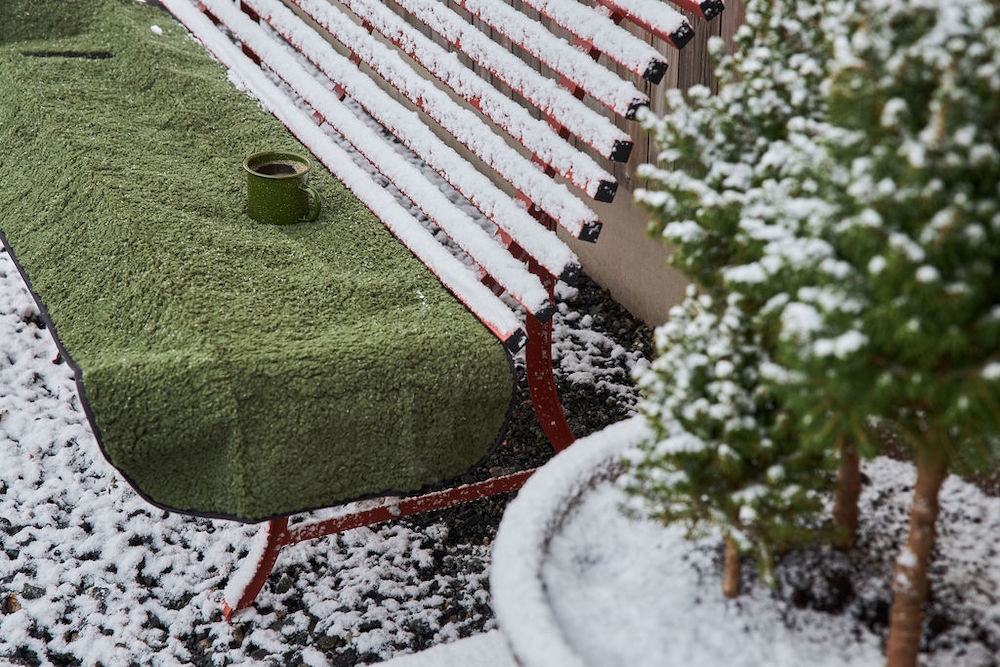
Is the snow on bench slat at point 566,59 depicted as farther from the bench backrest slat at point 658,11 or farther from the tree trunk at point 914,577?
the tree trunk at point 914,577

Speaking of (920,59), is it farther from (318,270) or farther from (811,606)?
(318,270)

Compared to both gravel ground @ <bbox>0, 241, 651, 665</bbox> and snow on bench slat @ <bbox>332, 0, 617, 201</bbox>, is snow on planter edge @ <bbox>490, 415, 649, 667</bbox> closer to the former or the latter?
snow on bench slat @ <bbox>332, 0, 617, 201</bbox>

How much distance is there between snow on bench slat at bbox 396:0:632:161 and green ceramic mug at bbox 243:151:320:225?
0.51 metres

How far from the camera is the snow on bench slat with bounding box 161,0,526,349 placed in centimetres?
230

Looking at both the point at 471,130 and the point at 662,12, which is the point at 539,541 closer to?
the point at 662,12

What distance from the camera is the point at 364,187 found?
2.85 meters

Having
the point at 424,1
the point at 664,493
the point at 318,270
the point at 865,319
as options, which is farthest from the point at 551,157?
the point at 865,319

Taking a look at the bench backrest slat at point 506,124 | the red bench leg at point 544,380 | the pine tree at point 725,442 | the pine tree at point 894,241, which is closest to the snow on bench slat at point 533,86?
the bench backrest slat at point 506,124

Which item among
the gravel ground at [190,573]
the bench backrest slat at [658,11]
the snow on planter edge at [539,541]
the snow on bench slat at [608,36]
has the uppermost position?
the bench backrest slat at [658,11]

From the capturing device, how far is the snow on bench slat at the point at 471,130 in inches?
88.8

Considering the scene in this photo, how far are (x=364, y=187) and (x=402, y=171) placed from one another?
6.2 inches

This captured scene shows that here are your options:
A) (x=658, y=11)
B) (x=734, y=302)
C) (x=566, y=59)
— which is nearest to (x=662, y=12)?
(x=658, y=11)

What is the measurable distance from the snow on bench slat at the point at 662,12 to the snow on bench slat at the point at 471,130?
29 centimetres

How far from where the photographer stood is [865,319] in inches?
41.8
